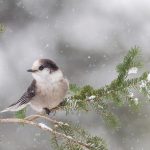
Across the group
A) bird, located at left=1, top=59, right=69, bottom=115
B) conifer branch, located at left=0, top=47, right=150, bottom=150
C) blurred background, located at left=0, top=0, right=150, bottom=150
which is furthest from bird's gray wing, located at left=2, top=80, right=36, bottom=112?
blurred background, located at left=0, top=0, right=150, bottom=150

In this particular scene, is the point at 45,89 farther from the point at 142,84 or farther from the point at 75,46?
the point at 75,46

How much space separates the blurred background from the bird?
4.78 meters

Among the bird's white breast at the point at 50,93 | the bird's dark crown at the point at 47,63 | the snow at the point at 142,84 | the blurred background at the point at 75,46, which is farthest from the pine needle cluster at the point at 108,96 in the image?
the blurred background at the point at 75,46

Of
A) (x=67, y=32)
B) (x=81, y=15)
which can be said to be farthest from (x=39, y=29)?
(x=81, y=15)

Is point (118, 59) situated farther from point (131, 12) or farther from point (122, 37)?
point (131, 12)

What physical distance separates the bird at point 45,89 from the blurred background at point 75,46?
478cm

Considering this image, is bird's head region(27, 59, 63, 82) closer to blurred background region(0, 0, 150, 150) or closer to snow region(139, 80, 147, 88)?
snow region(139, 80, 147, 88)

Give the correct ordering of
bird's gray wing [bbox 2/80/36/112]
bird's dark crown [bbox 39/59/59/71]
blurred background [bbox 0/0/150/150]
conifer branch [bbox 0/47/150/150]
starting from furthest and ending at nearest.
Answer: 1. blurred background [bbox 0/0/150/150]
2. bird's dark crown [bbox 39/59/59/71]
3. bird's gray wing [bbox 2/80/36/112]
4. conifer branch [bbox 0/47/150/150]

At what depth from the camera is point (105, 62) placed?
9.27 m

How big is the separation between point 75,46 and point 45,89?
6886mm

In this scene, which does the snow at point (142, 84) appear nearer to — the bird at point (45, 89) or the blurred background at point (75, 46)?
the bird at point (45, 89)

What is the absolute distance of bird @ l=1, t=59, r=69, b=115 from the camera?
2.68m

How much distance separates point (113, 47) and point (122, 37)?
50cm

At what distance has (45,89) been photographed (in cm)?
277
